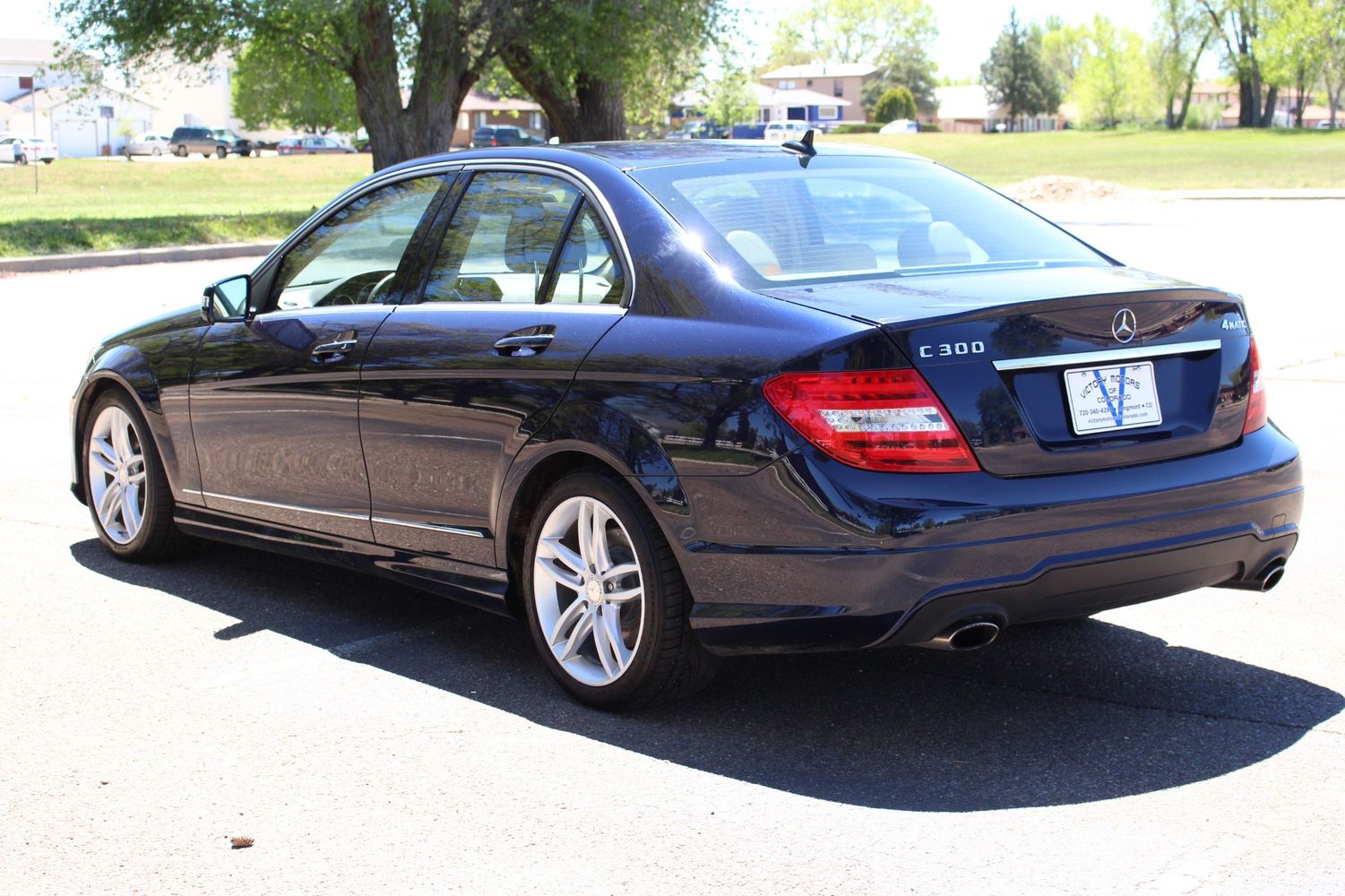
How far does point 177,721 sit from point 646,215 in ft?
6.46

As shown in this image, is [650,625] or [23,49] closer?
[650,625]

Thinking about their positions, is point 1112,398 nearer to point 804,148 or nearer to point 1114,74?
point 804,148

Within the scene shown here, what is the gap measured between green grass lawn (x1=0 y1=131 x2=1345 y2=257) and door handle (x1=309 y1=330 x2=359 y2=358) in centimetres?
1766

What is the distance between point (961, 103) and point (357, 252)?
173 meters

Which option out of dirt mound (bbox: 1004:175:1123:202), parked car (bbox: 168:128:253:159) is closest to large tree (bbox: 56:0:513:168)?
dirt mound (bbox: 1004:175:1123:202)

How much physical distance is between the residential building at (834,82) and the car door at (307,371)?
163 meters

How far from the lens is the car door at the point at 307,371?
17.8 ft

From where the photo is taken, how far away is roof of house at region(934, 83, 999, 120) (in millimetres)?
168125

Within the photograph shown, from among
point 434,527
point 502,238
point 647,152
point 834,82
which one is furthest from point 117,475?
point 834,82

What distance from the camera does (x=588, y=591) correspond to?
464cm

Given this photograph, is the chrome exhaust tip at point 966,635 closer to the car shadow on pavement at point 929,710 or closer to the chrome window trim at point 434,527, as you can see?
the car shadow on pavement at point 929,710

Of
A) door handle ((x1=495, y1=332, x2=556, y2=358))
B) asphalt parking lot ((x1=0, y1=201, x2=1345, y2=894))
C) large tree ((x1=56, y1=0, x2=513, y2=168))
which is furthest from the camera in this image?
large tree ((x1=56, y1=0, x2=513, y2=168))

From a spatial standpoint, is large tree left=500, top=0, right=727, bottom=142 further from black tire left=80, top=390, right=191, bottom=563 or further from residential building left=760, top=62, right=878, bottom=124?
residential building left=760, top=62, right=878, bottom=124

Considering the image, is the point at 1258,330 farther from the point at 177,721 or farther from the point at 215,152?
the point at 215,152
